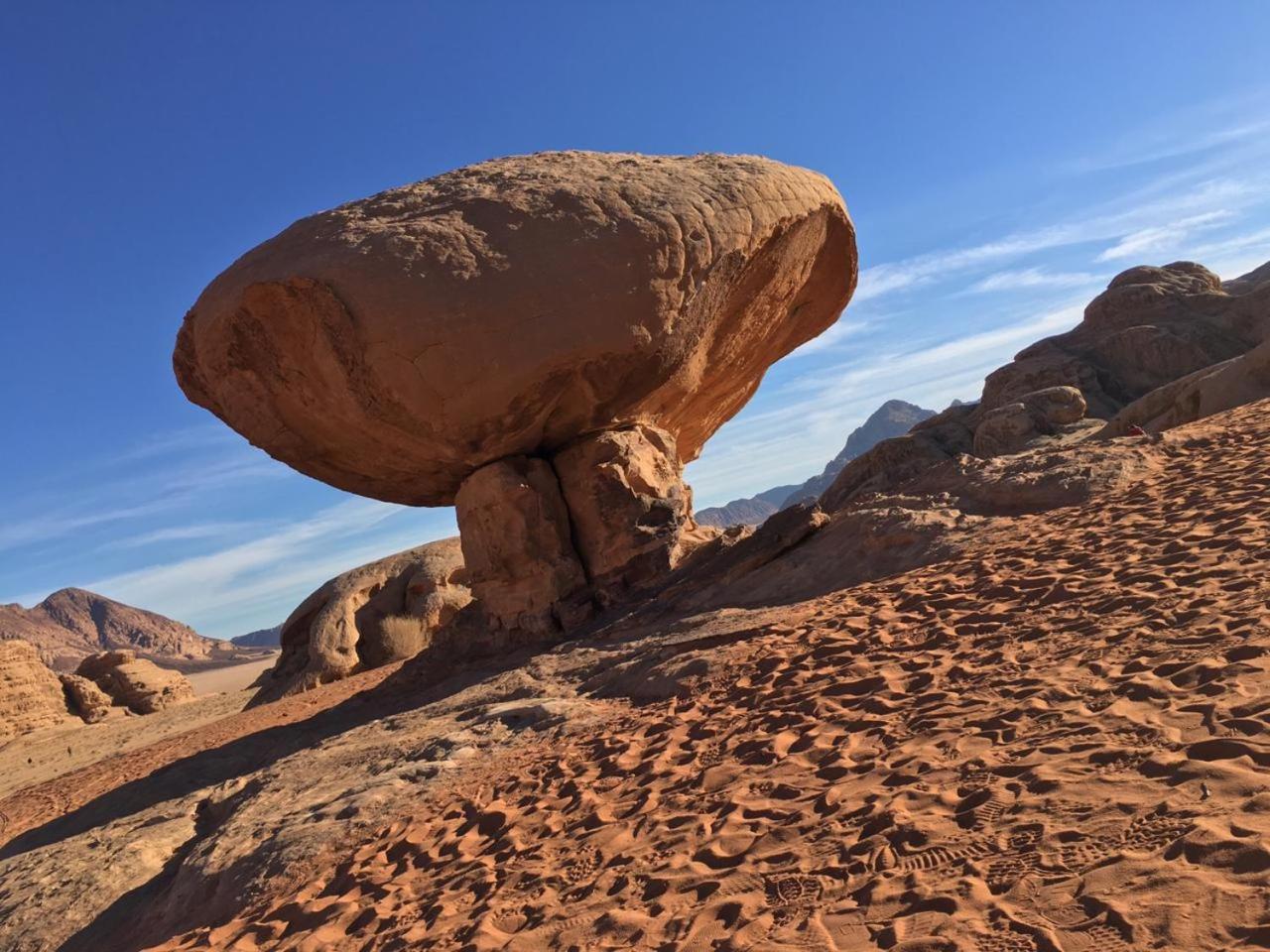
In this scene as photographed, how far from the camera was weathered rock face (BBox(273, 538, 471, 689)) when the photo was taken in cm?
1411

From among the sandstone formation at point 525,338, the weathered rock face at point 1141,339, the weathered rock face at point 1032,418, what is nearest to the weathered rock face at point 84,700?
the sandstone formation at point 525,338

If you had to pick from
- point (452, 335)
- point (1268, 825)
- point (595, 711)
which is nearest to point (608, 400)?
point (452, 335)

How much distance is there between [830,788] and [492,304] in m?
5.26

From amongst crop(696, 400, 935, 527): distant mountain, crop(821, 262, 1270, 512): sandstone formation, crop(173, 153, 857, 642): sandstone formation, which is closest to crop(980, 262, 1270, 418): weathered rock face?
crop(821, 262, 1270, 512): sandstone formation

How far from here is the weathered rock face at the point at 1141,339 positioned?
617 inches

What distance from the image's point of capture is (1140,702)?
341 cm

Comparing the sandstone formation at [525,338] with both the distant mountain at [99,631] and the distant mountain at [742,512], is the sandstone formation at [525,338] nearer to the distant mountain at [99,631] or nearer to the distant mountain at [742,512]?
the distant mountain at [99,631]

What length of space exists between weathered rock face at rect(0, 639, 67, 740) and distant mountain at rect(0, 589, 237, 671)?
5266cm

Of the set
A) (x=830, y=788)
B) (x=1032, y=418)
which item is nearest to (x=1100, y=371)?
(x=1032, y=418)

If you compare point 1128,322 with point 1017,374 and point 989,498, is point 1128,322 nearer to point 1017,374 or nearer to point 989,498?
point 1017,374

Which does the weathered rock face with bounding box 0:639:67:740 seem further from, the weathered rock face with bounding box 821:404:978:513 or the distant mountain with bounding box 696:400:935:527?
the distant mountain with bounding box 696:400:935:527

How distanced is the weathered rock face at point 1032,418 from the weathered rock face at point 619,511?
7.49 metres

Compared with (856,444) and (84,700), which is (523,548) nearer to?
(84,700)

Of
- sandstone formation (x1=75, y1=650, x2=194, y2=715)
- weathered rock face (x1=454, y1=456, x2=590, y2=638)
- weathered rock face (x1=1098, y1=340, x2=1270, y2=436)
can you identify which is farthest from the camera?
sandstone formation (x1=75, y1=650, x2=194, y2=715)
